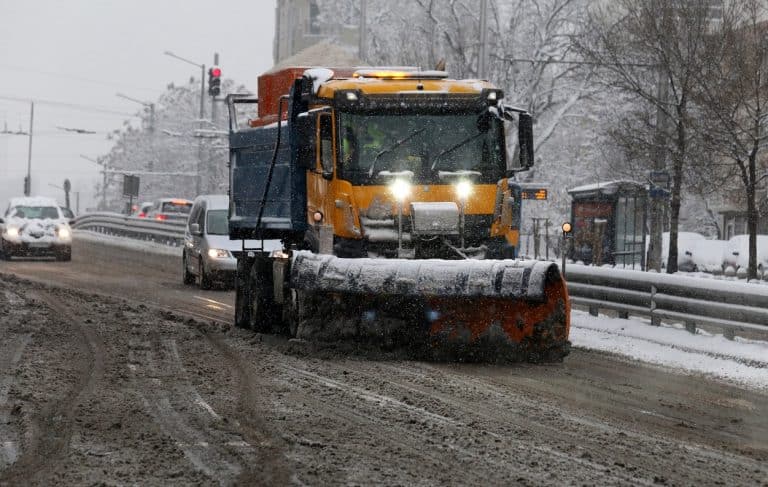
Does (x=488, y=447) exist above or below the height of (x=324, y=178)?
below

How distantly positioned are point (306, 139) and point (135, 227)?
108ft

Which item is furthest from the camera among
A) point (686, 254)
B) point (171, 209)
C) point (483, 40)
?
point (171, 209)

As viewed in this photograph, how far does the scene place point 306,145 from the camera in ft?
45.1

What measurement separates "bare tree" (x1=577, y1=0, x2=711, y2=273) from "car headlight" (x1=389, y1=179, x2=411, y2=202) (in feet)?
61.8

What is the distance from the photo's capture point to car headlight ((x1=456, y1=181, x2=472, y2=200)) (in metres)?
13.6

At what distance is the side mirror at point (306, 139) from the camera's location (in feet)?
44.7

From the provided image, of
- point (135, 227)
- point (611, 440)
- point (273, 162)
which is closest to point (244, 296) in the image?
point (273, 162)

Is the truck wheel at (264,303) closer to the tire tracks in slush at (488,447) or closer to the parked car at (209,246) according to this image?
the tire tracks in slush at (488,447)

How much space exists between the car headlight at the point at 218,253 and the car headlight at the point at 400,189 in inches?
403

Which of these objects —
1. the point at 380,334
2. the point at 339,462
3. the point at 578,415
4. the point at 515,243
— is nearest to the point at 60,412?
the point at 339,462

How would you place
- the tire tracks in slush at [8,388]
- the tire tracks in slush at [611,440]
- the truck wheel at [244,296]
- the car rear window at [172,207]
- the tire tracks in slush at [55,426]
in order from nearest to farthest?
the tire tracks in slush at [55,426] → the tire tracks in slush at [8,388] → the tire tracks in slush at [611,440] → the truck wheel at [244,296] → the car rear window at [172,207]

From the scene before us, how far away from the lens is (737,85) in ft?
99.8

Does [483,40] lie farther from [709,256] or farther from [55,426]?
[55,426]

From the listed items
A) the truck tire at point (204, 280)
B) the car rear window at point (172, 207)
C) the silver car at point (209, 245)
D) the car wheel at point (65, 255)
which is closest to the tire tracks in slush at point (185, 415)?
the silver car at point (209, 245)
